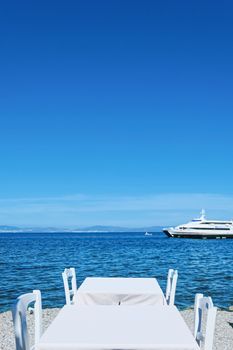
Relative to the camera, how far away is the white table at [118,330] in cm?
365

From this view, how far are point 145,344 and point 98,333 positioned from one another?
464 millimetres

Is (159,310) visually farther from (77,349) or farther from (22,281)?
(22,281)

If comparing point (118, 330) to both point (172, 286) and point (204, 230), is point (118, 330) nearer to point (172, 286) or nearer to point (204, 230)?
point (172, 286)

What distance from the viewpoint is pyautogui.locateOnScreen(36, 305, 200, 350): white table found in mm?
3648

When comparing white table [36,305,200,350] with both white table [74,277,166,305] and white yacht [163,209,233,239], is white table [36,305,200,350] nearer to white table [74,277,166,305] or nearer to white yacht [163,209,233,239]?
white table [74,277,166,305]

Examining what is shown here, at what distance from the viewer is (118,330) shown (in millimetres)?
4016

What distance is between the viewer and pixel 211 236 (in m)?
103

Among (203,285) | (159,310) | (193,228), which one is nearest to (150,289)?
(159,310)

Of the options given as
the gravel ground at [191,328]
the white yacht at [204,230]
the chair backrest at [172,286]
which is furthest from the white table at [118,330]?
the white yacht at [204,230]

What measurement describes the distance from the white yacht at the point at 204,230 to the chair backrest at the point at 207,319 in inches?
3894

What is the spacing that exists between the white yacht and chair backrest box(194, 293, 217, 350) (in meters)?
98.9

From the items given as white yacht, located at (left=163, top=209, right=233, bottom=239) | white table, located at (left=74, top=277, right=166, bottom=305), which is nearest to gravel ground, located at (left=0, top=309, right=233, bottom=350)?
white table, located at (left=74, top=277, right=166, bottom=305)

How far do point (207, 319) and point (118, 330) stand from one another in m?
0.74

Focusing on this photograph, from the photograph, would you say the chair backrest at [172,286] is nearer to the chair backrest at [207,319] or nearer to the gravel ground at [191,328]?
the gravel ground at [191,328]
